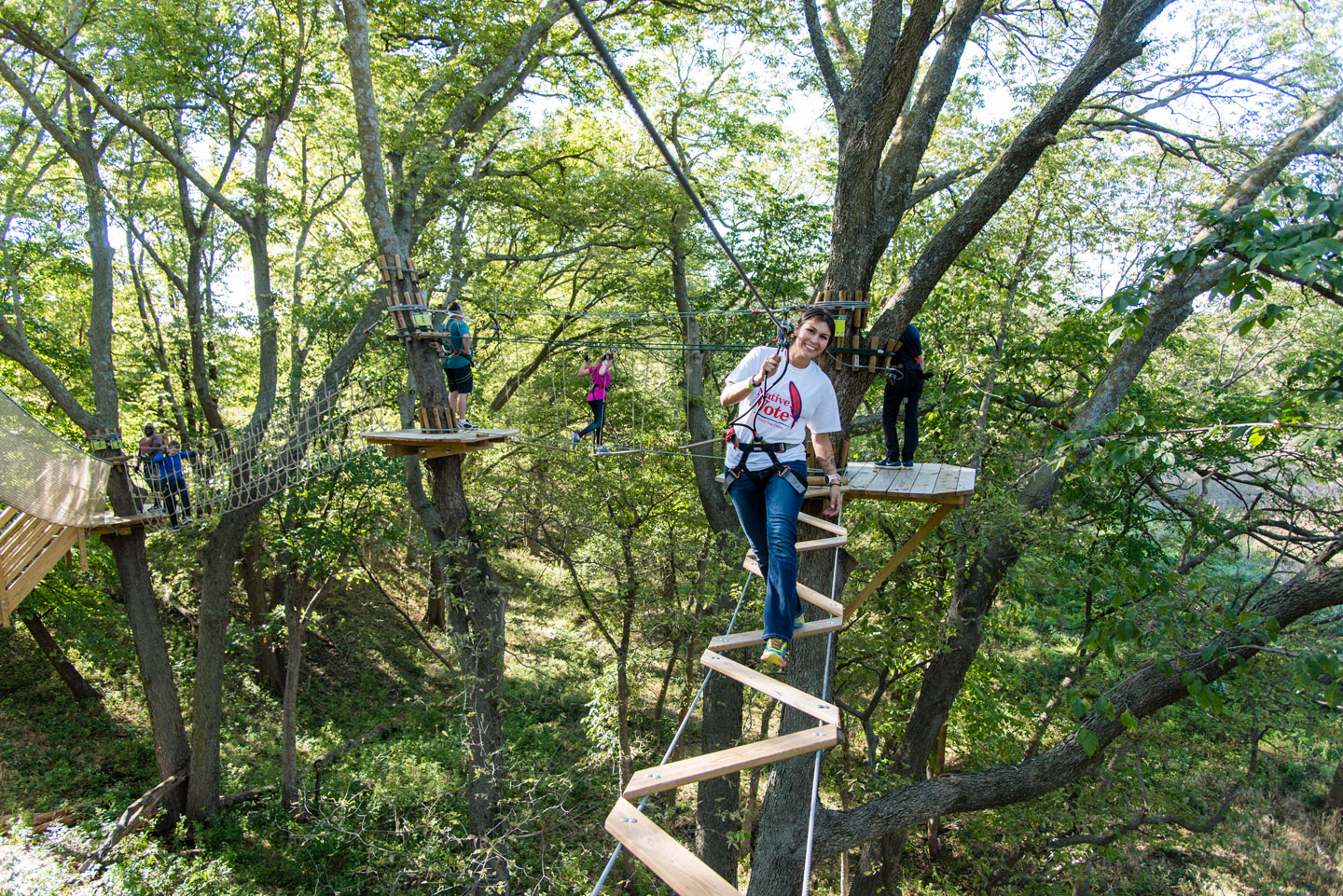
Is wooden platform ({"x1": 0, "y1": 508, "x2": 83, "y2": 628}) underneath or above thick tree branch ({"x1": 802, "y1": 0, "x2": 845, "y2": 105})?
underneath

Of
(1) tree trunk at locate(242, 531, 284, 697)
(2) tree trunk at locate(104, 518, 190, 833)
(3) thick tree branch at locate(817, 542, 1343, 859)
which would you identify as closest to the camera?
(3) thick tree branch at locate(817, 542, 1343, 859)

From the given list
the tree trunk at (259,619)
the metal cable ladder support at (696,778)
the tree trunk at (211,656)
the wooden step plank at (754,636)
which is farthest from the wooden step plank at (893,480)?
the tree trunk at (259,619)

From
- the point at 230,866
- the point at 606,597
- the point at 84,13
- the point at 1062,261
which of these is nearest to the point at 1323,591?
the point at 1062,261

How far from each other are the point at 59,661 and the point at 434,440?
9863mm

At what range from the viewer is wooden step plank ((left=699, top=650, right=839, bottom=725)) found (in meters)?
2.45

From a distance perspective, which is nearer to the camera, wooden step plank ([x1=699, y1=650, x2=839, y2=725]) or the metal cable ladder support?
the metal cable ladder support

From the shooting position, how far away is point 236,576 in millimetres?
13773

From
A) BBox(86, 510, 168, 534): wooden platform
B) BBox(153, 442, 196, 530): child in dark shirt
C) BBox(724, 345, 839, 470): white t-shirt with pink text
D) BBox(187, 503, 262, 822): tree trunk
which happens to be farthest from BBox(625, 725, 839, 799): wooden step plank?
BBox(187, 503, 262, 822): tree trunk

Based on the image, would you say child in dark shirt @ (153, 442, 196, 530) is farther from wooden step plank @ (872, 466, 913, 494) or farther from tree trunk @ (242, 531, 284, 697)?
wooden step plank @ (872, 466, 913, 494)

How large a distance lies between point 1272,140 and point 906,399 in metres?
5.88

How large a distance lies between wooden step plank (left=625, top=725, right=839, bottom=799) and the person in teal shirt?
4331mm

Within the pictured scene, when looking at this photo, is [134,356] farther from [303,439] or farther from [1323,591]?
[1323,591]

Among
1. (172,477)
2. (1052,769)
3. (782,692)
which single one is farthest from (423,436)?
(1052,769)

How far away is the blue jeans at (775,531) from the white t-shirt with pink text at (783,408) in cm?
8
